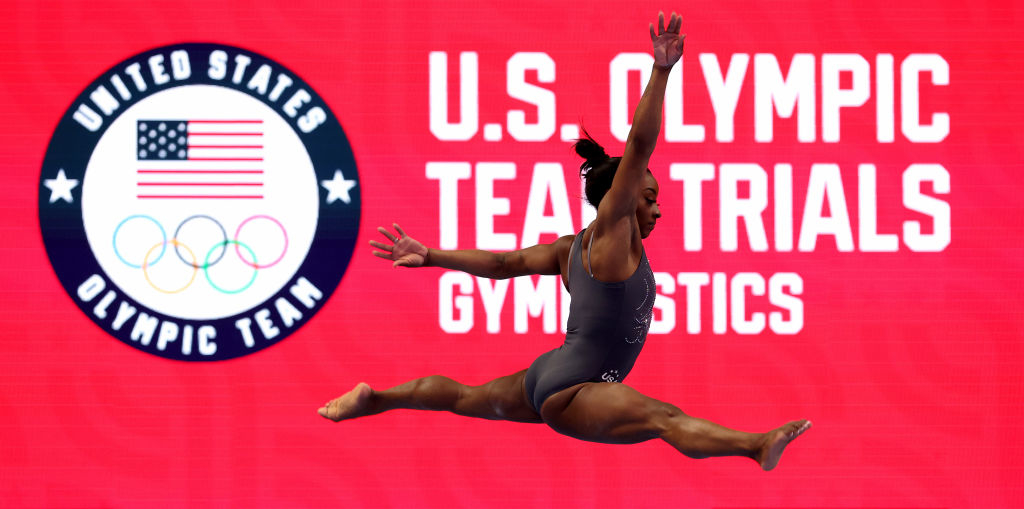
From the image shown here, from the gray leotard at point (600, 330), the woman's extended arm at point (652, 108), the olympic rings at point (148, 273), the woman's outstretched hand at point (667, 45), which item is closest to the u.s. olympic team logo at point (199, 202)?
the olympic rings at point (148, 273)

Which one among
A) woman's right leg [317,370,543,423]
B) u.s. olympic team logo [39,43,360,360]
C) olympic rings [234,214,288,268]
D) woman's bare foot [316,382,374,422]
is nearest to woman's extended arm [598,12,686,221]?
woman's right leg [317,370,543,423]

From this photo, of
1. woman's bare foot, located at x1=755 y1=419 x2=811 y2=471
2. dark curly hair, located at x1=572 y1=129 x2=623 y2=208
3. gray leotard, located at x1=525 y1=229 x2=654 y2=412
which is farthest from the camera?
dark curly hair, located at x1=572 y1=129 x2=623 y2=208

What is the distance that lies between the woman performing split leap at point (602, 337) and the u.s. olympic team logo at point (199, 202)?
1330 mm

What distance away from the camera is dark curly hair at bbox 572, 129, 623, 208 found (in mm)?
3791

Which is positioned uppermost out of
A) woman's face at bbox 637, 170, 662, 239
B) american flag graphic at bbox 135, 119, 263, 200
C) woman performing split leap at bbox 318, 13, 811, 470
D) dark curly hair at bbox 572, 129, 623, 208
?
american flag graphic at bbox 135, 119, 263, 200

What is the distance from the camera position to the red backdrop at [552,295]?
5168 mm

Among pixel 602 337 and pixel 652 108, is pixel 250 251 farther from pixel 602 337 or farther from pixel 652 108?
pixel 652 108

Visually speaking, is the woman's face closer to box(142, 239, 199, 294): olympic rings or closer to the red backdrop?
the red backdrop

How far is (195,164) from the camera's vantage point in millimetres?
5238

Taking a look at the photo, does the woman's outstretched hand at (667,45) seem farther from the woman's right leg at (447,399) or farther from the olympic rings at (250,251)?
the olympic rings at (250,251)

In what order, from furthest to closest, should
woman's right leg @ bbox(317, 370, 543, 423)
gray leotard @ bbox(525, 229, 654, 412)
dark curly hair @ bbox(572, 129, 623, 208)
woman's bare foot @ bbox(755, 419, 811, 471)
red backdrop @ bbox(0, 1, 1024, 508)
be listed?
red backdrop @ bbox(0, 1, 1024, 508), woman's right leg @ bbox(317, 370, 543, 423), dark curly hair @ bbox(572, 129, 623, 208), gray leotard @ bbox(525, 229, 654, 412), woman's bare foot @ bbox(755, 419, 811, 471)

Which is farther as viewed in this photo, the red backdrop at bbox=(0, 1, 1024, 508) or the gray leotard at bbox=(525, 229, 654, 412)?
the red backdrop at bbox=(0, 1, 1024, 508)

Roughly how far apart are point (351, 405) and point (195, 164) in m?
1.87

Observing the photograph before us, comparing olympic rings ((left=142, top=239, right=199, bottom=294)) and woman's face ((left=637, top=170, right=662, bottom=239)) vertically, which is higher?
woman's face ((left=637, top=170, right=662, bottom=239))
